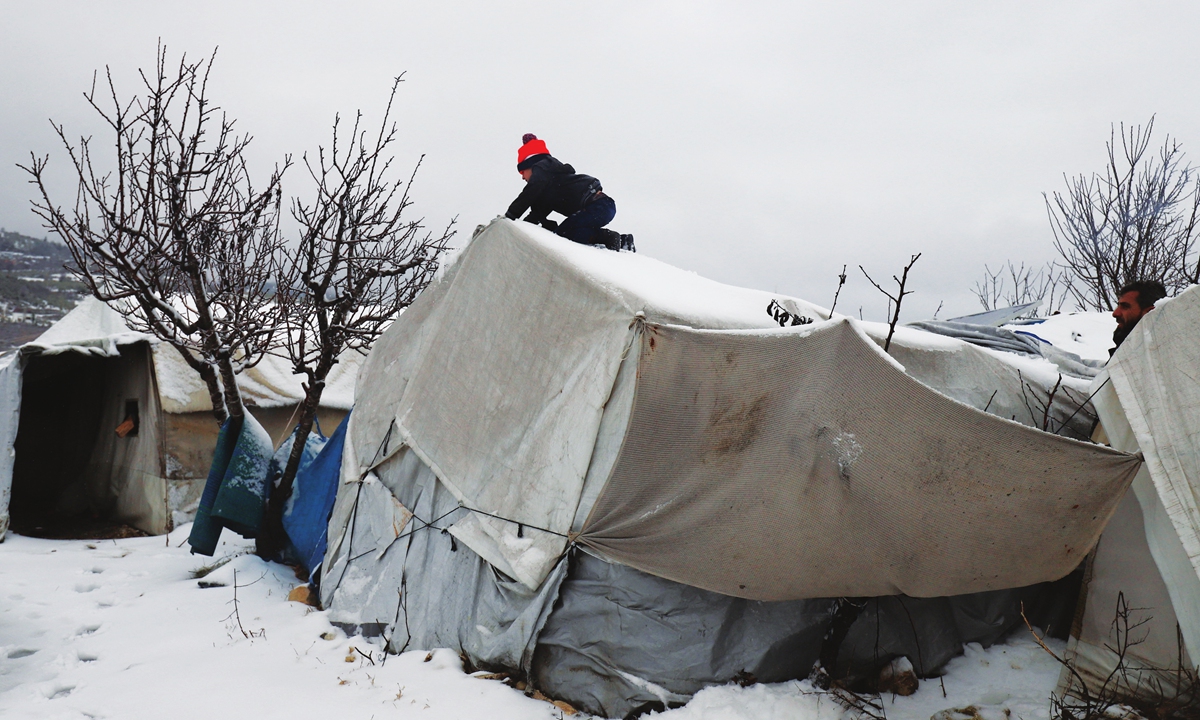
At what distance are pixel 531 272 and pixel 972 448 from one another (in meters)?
2.56

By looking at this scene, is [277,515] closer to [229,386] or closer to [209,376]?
[229,386]

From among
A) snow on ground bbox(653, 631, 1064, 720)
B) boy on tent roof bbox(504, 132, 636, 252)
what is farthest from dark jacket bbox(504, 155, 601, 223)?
snow on ground bbox(653, 631, 1064, 720)

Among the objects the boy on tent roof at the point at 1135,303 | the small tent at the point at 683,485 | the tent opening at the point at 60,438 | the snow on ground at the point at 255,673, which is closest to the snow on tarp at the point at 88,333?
the tent opening at the point at 60,438

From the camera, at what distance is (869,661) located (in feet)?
12.8

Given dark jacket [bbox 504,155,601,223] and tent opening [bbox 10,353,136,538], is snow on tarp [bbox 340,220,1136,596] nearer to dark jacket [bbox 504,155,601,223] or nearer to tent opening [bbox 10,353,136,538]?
dark jacket [bbox 504,155,601,223]

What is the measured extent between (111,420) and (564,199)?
729 cm

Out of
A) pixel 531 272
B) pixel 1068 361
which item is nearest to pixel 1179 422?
pixel 1068 361

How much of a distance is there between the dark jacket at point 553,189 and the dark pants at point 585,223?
57 millimetres

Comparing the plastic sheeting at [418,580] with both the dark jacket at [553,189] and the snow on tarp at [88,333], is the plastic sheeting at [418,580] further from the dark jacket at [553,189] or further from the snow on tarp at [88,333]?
the snow on tarp at [88,333]

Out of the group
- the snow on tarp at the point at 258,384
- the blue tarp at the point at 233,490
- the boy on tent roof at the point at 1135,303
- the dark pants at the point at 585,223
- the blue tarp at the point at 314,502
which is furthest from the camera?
the snow on tarp at the point at 258,384

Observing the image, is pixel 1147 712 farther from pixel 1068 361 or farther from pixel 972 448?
pixel 1068 361

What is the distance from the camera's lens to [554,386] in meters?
3.95

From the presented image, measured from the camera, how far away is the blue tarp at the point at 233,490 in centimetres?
584

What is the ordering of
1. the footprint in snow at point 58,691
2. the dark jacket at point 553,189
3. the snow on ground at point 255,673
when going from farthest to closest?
the dark jacket at point 553,189 → the footprint in snow at point 58,691 → the snow on ground at point 255,673
